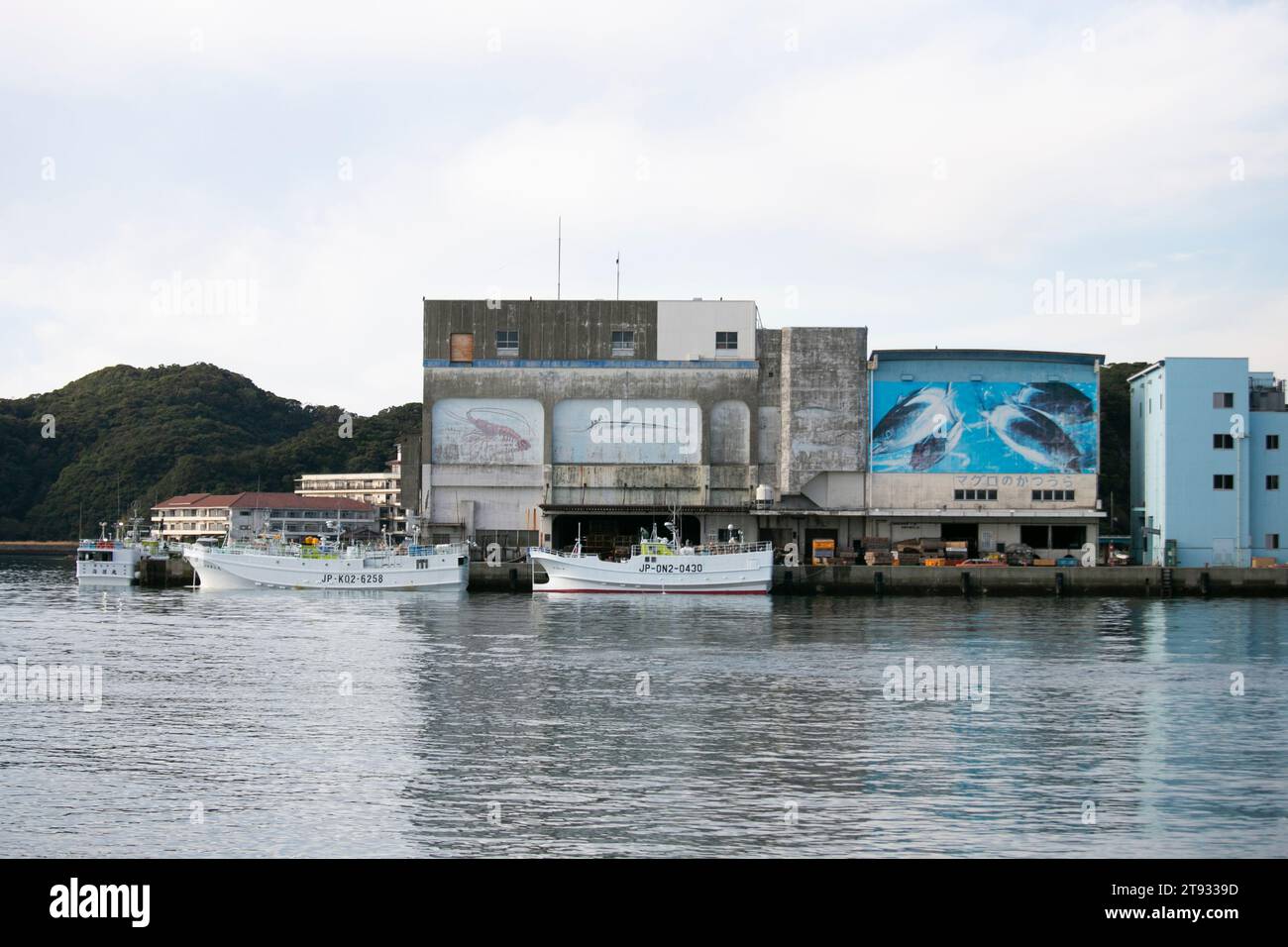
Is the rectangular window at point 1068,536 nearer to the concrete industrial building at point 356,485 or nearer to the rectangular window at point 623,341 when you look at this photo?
the rectangular window at point 623,341

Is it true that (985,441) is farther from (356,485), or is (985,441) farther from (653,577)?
(356,485)

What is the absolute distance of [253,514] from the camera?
125 meters

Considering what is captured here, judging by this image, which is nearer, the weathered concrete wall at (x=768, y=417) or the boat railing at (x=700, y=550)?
the boat railing at (x=700, y=550)

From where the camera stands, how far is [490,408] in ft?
241

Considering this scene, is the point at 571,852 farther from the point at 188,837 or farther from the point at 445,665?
the point at 445,665

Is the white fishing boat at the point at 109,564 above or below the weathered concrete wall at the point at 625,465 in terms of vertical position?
below

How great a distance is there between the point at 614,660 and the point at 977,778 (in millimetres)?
17125

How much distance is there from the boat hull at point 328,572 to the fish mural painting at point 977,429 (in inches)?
990

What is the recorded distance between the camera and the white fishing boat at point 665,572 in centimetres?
6531

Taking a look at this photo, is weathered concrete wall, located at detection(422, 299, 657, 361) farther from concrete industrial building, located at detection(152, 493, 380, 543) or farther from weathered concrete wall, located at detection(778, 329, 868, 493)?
concrete industrial building, located at detection(152, 493, 380, 543)

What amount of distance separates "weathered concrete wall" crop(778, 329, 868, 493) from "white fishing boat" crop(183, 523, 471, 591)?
19589 mm

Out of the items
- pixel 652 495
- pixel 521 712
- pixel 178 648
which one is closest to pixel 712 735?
pixel 521 712

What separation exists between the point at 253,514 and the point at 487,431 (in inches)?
2357

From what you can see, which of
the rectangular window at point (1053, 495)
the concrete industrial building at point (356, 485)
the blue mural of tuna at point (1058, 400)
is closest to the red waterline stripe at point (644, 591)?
the rectangular window at point (1053, 495)
